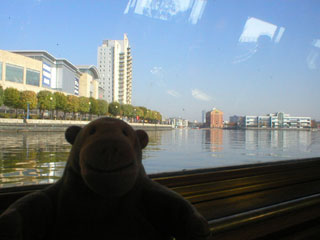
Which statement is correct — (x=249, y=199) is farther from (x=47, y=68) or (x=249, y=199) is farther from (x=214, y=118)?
(x=47, y=68)

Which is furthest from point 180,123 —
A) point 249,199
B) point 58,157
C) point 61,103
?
point 61,103

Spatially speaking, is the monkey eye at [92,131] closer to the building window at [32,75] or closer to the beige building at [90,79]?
the beige building at [90,79]

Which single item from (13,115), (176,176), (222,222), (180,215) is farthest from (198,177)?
(13,115)

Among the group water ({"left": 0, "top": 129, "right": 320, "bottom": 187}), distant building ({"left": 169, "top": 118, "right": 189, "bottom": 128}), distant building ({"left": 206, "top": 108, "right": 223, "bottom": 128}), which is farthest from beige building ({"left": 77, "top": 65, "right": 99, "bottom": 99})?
distant building ({"left": 206, "top": 108, "right": 223, "bottom": 128})

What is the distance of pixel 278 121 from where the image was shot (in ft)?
14.2

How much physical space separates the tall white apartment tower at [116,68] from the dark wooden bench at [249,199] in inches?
65.7

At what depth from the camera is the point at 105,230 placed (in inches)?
23.0

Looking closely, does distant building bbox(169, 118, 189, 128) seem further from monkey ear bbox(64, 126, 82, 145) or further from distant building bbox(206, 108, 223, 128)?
monkey ear bbox(64, 126, 82, 145)

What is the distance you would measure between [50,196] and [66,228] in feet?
0.29

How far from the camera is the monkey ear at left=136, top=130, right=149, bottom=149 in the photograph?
0.69 m

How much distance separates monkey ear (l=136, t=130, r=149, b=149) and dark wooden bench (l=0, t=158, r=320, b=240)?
1.67 ft

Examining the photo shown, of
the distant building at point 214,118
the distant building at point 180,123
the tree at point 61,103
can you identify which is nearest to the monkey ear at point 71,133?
the distant building at point 214,118

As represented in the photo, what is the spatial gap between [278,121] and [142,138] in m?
4.22

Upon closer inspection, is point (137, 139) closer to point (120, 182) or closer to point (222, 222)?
point (120, 182)
